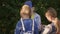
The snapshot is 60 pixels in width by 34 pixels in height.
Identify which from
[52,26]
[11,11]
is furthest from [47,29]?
[11,11]

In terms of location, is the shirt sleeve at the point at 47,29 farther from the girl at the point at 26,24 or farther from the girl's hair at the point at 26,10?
the girl's hair at the point at 26,10

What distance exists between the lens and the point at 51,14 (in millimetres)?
4168

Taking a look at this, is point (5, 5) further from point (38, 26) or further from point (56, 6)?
point (38, 26)

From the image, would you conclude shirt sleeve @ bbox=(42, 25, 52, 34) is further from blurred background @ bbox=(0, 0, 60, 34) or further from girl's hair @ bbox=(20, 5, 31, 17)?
blurred background @ bbox=(0, 0, 60, 34)

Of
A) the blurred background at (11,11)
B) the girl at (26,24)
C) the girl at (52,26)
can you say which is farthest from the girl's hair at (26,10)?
the blurred background at (11,11)

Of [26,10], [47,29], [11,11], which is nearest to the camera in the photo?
[47,29]

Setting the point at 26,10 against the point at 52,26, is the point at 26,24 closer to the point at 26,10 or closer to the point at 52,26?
the point at 26,10

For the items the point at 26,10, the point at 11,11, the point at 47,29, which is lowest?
the point at 47,29

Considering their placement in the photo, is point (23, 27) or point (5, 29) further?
point (5, 29)

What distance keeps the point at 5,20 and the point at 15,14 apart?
0.27 metres

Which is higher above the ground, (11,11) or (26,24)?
(11,11)

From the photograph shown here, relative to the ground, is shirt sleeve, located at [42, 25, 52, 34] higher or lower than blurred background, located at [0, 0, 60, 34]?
lower

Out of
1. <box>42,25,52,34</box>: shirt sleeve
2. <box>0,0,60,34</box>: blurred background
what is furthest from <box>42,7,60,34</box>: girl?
<box>0,0,60,34</box>: blurred background

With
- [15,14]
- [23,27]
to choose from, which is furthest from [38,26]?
[15,14]
